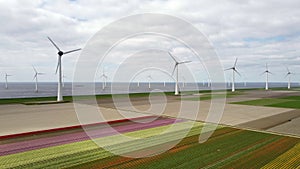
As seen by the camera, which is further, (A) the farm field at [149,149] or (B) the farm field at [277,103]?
(B) the farm field at [277,103]

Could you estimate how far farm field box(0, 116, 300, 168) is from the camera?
846cm

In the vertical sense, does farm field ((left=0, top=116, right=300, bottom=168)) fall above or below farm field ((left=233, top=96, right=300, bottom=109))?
below

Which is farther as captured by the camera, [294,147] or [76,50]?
[76,50]

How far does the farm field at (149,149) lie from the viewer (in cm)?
846

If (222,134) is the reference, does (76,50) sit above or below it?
above

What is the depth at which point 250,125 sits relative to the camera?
15.9m

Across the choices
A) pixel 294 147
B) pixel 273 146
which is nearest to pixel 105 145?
pixel 273 146

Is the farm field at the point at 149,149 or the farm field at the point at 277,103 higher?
the farm field at the point at 277,103

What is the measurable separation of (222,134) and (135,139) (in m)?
5.13

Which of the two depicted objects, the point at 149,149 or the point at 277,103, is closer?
the point at 149,149

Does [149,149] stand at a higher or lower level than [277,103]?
lower

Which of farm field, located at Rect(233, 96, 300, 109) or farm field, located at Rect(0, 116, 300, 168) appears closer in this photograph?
farm field, located at Rect(0, 116, 300, 168)

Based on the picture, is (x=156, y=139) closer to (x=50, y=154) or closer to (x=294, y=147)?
(x=50, y=154)

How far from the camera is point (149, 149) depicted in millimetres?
10266
